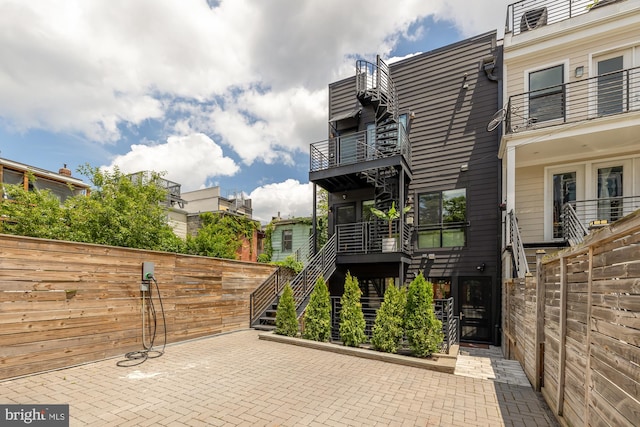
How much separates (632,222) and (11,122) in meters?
17.4

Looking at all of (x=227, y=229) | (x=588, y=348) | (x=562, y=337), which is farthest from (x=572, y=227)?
(x=227, y=229)

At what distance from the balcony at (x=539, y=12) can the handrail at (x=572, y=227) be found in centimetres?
533

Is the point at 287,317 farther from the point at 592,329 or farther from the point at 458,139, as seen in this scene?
the point at 458,139

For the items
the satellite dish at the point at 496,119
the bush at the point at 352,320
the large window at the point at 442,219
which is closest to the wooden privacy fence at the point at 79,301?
the bush at the point at 352,320

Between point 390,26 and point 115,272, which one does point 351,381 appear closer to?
point 115,272

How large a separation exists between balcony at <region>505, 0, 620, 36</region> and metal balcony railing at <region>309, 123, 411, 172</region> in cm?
426

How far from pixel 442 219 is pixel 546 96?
14.0ft

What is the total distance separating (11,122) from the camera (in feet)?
38.5

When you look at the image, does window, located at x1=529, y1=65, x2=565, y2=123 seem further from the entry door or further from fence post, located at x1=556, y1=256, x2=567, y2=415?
fence post, located at x1=556, y1=256, x2=567, y2=415

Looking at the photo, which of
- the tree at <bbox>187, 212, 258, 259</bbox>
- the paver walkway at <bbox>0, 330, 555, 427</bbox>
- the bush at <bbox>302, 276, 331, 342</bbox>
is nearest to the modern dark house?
the bush at <bbox>302, 276, 331, 342</bbox>

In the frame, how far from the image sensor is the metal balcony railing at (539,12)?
843 cm

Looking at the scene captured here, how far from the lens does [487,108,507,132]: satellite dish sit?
27.8ft

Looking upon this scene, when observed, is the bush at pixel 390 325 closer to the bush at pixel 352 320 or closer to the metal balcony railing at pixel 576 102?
the bush at pixel 352 320

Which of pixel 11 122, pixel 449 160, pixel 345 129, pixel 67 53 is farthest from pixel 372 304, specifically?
pixel 11 122
